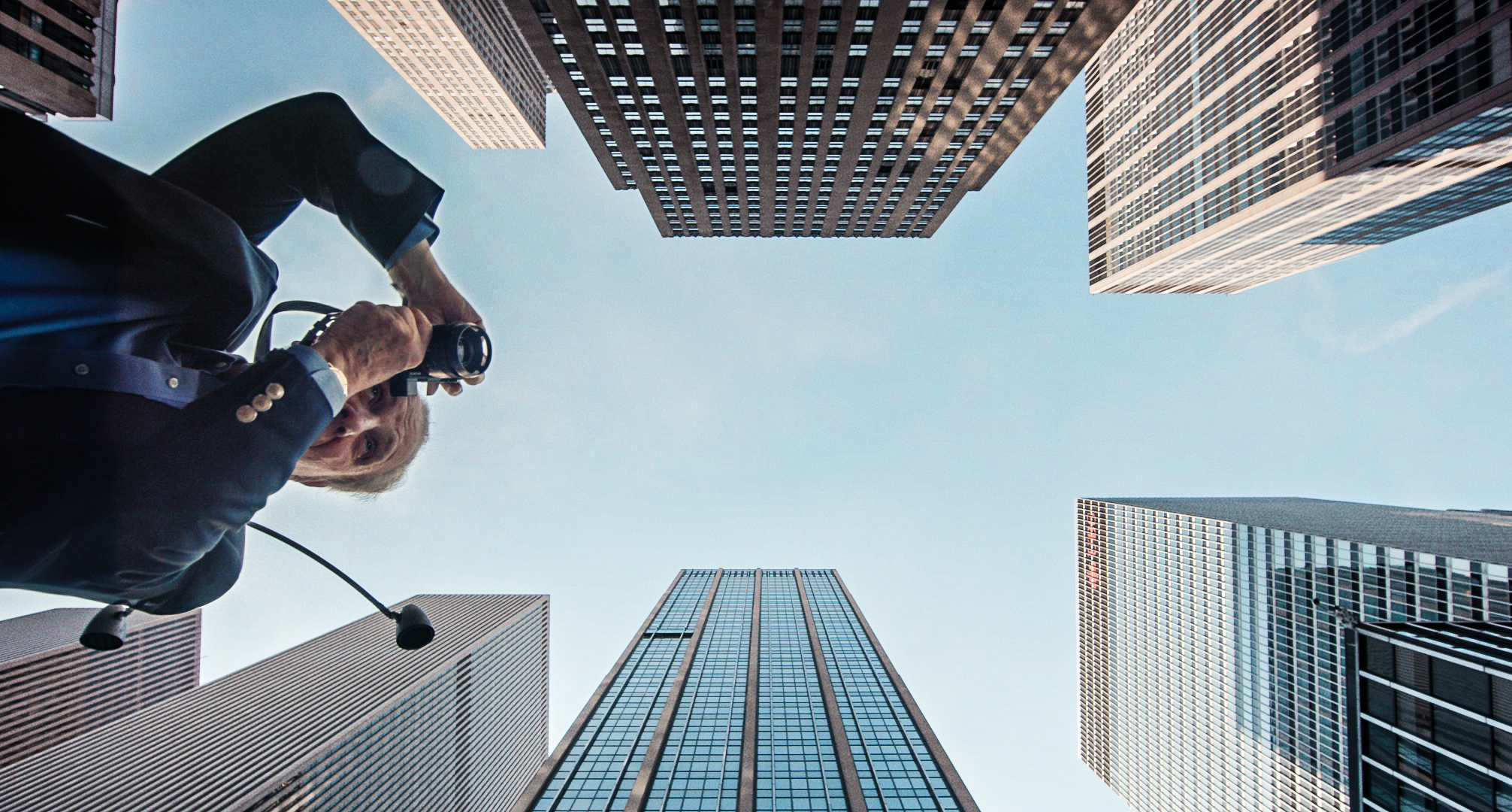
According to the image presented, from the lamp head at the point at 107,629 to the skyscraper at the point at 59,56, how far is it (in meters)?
59.1

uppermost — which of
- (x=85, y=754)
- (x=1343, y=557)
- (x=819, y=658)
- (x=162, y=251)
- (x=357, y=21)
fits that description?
(x=357, y=21)

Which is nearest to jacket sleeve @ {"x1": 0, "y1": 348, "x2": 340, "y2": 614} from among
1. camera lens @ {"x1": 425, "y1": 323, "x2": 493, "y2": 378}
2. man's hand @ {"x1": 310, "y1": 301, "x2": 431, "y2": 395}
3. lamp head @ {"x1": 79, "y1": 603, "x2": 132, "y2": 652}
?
man's hand @ {"x1": 310, "y1": 301, "x2": 431, "y2": 395}

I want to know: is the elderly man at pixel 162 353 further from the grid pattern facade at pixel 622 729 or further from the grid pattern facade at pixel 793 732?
the grid pattern facade at pixel 622 729

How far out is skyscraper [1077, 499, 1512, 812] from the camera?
84.5 meters

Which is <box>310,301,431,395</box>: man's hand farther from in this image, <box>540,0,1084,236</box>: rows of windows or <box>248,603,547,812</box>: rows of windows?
<box>248,603,547,812</box>: rows of windows

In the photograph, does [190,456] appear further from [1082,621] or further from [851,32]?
[1082,621]

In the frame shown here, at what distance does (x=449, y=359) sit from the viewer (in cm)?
506

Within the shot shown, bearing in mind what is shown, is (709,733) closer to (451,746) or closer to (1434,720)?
(1434,720)

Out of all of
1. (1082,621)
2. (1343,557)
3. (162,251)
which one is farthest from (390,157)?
(1082,621)

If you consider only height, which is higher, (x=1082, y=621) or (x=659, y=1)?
(x=659, y=1)

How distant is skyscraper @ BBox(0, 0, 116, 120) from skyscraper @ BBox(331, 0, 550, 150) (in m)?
75.1

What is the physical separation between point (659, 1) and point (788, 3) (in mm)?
8514

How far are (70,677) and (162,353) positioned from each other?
769ft

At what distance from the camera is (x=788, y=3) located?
4022 cm
